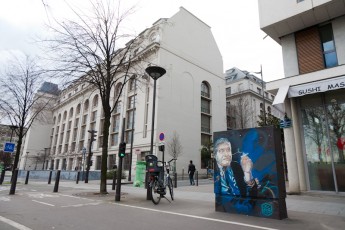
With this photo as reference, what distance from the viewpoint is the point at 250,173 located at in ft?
20.7

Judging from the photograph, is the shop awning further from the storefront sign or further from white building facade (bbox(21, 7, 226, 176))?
white building facade (bbox(21, 7, 226, 176))

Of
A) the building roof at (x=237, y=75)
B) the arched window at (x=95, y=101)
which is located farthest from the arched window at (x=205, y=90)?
the arched window at (x=95, y=101)

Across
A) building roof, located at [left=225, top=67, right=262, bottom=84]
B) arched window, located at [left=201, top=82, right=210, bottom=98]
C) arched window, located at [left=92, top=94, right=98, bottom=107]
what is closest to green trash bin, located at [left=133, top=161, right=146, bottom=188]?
arched window, located at [left=201, top=82, right=210, bottom=98]

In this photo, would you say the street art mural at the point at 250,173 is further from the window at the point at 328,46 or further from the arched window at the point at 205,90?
the arched window at the point at 205,90

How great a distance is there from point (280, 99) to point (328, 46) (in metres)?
3.38

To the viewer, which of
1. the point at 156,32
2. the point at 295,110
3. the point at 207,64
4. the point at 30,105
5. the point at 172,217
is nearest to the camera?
the point at 172,217

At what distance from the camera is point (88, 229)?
4.78m

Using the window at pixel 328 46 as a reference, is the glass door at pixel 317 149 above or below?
below

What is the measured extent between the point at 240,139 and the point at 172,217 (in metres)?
2.71

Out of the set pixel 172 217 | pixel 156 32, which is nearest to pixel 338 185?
pixel 172 217

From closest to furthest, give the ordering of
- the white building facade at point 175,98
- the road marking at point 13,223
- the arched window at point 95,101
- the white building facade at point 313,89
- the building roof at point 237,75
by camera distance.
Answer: the road marking at point 13,223 < the white building facade at point 313,89 < the white building facade at point 175,98 < the arched window at point 95,101 < the building roof at point 237,75

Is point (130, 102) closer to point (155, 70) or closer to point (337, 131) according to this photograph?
point (155, 70)

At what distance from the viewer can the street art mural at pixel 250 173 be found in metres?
5.88

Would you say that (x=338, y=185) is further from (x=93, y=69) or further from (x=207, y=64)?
(x=207, y=64)
